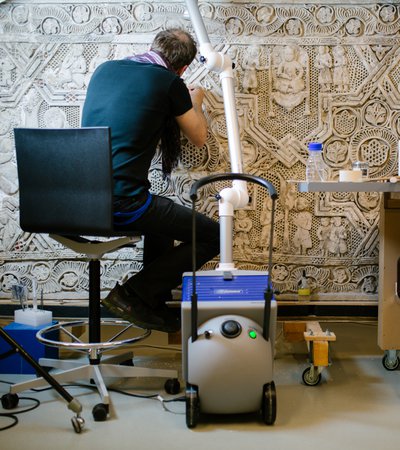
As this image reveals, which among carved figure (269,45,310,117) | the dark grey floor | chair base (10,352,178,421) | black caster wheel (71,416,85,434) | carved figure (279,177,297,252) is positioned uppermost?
carved figure (269,45,310,117)

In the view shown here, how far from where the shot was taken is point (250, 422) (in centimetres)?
231

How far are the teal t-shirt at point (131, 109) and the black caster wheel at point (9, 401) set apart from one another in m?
0.90

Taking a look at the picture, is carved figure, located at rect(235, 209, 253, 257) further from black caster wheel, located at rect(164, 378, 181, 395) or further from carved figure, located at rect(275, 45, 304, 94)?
black caster wheel, located at rect(164, 378, 181, 395)

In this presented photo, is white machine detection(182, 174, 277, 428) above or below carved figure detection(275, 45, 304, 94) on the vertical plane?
below

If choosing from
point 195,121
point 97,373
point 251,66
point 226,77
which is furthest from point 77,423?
point 251,66

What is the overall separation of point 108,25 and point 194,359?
1.99 meters

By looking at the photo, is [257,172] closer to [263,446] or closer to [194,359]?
[194,359]

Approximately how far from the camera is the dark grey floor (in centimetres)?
212

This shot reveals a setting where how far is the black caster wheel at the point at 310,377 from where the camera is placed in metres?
2.75

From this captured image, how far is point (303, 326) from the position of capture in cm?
310

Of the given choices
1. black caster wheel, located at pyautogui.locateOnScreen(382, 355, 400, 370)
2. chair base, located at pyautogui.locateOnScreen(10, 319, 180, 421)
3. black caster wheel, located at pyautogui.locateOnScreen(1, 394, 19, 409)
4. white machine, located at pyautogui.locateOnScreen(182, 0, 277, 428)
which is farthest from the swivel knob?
black caster wheel, located at pyautogui.locateOnScreen(382, 355, 400, 370)

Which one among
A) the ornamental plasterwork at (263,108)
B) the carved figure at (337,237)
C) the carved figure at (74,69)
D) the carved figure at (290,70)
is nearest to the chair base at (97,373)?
the ornamental plasterwork at (263,108)

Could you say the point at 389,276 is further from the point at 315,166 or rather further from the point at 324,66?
the point at 324,66

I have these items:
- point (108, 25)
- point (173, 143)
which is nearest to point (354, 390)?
point (173, 143)
